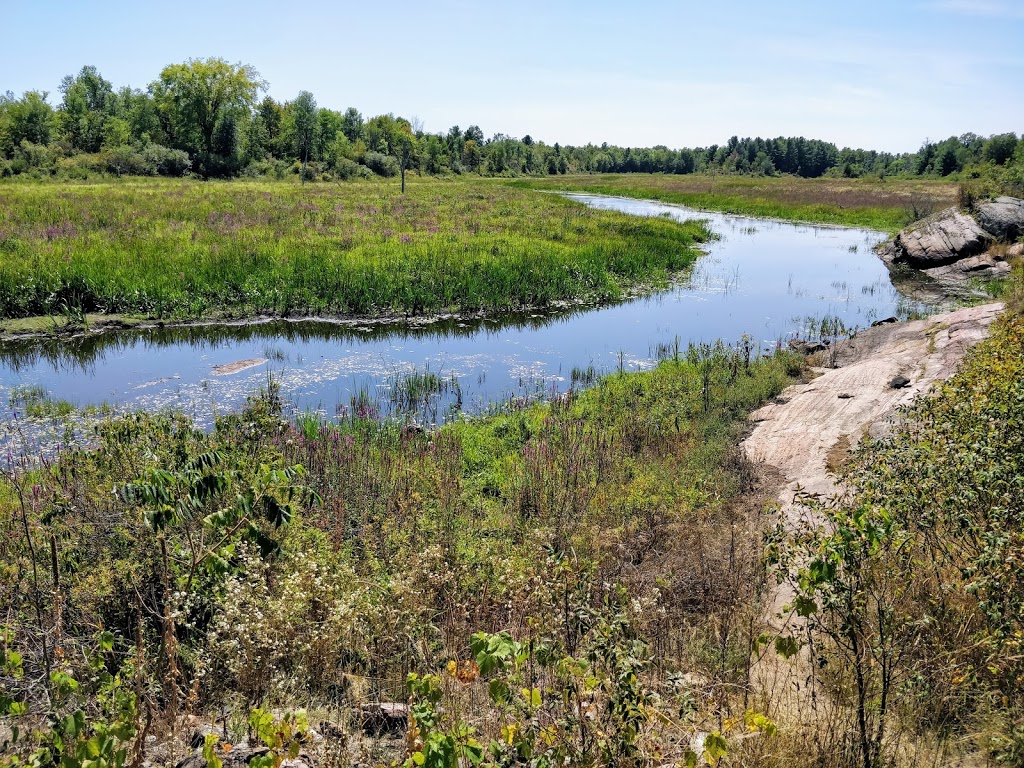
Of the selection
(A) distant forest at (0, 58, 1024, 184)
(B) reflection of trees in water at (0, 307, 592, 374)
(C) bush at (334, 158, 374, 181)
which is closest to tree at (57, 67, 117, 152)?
(A) distant forest at (0, 58, 1024, 184)

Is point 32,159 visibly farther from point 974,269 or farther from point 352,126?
point 974,269

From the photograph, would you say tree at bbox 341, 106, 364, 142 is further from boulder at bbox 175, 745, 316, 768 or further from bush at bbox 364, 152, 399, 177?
boulder at bbox 175, 745, 316, 768

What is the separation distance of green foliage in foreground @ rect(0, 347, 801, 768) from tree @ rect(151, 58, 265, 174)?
2898 inches

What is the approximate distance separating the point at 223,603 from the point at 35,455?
6.80m

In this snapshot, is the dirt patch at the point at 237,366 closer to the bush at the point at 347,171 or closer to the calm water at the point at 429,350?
the calm water at the point at 429,350

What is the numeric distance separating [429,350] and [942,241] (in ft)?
86.5

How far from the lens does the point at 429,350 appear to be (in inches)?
659

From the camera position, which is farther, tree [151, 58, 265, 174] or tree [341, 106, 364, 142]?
tree [341, 106, 364, 142]

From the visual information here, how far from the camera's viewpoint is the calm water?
13.1 metres

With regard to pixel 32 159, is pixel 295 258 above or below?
below

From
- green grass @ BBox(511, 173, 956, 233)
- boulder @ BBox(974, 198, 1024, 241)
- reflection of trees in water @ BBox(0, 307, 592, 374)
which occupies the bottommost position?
reflection of trees in water @ BBox(0, 307, 592, 374)

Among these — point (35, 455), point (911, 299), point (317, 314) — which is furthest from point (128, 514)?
point (911, 299)

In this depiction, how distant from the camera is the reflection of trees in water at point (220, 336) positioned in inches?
583

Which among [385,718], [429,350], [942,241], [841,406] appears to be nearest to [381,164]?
[942,241]
